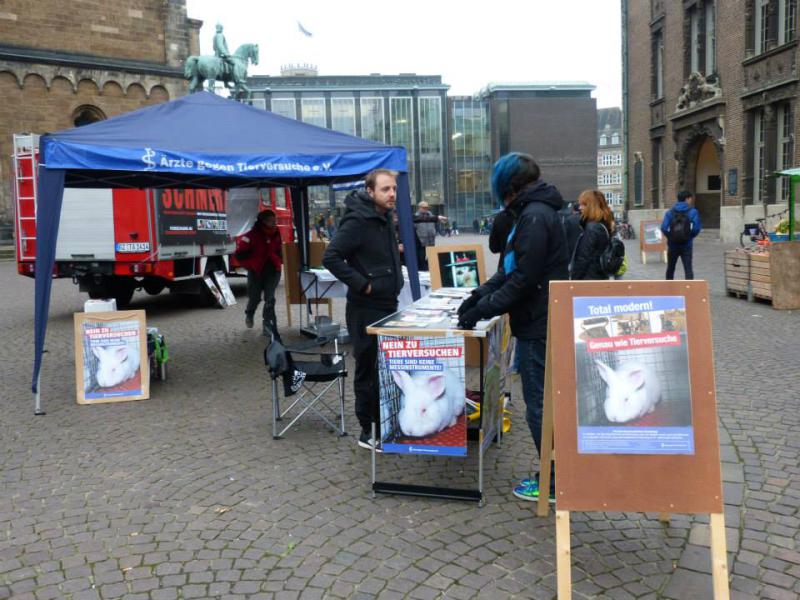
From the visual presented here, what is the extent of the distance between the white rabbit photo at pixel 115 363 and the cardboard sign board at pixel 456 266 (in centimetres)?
298

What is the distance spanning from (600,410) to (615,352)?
0.26 meters

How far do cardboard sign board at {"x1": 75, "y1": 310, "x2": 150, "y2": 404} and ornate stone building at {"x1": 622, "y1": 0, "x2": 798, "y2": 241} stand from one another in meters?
19.9

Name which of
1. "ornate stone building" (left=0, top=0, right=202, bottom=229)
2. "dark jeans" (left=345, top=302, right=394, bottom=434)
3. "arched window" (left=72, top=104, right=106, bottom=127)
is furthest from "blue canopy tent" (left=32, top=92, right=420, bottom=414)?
"arched window" (left=72, top=104, right=106, bottom=127)

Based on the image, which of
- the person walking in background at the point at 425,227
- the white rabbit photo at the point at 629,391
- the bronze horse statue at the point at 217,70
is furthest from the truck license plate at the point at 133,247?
the bronze horse statue at the point at 217,70

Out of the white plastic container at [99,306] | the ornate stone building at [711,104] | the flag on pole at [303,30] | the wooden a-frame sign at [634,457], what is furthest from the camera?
the flag on pole at [303,30]

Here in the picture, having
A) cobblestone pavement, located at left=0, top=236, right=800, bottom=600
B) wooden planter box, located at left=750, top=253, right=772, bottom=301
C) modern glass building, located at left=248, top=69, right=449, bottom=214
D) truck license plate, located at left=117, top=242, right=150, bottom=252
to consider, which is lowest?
cobblestone pavement, located at left=0, top=236, right=800, bottom=600

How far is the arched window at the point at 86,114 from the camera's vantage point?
29016mm

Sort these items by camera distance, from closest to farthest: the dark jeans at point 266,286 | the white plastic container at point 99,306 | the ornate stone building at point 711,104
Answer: the white plastic container at point 99,306 < the dark jeans at point 266,286 < the ornate stone building at point 711,104

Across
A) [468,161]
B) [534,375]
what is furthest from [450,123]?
[534,375]

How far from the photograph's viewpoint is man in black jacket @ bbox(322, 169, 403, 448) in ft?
15.6

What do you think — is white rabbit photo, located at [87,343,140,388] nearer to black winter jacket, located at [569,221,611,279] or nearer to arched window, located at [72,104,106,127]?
black winter jacket, located at [569,221,611,279]

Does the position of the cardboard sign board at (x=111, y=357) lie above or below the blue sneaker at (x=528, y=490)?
above

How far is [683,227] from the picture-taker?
1137 centimetres

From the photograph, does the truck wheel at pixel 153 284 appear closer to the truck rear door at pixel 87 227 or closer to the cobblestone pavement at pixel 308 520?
the truck rear door at pixel 87 227
